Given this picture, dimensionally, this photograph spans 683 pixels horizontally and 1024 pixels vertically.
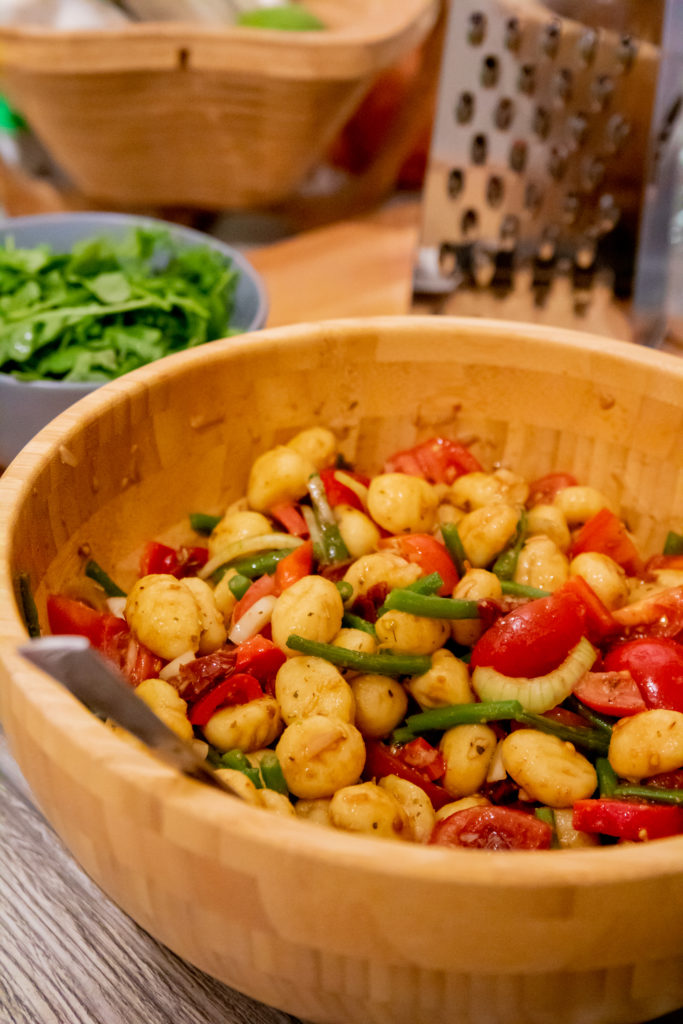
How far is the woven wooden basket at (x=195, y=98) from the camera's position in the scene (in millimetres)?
1780

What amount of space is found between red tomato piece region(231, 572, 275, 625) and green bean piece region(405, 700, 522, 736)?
8.5 inches

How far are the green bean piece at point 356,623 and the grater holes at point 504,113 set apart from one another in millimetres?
1097

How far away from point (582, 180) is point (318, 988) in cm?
154

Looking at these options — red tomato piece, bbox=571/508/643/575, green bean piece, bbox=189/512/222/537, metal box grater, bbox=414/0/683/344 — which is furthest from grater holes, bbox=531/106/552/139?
green bean piece, bbox=189/512/222/537

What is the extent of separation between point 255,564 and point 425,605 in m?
0.23

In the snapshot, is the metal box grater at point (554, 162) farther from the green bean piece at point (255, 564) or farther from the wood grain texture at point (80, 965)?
the wood grain texture at point (80, 965)

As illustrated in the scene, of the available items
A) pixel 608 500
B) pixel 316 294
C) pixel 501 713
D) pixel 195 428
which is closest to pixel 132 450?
pixel 195 428

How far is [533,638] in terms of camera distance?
888 mm

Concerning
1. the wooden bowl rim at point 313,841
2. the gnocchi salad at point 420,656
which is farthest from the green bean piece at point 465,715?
the wooden bowl rim at point 313,841

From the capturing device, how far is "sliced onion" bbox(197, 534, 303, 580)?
105cm

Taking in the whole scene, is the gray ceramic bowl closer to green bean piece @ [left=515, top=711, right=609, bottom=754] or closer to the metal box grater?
the metal box grater

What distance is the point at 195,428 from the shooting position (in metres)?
1.09

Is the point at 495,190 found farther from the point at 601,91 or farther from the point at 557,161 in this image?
the point at 601,91

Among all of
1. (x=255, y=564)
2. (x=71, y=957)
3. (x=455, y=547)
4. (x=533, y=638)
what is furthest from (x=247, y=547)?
(x=71, y=957)
